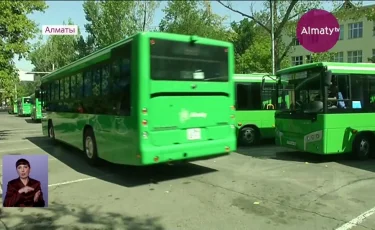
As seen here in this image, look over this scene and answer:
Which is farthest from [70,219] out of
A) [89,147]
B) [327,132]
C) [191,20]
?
[191,20]

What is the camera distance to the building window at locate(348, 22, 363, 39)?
171 feet

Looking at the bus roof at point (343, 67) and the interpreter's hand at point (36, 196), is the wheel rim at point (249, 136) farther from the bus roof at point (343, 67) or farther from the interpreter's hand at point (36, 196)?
the interpreter's hand at point (36, 196)

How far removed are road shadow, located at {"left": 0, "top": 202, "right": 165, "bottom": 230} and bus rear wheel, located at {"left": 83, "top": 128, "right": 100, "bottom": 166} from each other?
3427mm

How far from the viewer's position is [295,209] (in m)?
5.70

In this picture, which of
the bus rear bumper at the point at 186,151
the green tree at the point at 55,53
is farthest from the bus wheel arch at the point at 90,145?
the green tree at the point at 55,53

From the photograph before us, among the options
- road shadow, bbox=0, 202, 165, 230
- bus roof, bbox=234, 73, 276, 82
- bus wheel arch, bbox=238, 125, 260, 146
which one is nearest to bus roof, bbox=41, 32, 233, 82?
road shadow, bbox=0, 202, 165, 230

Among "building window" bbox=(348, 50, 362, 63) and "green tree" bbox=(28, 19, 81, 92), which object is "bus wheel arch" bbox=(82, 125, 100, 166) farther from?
"building window" bbox=(348, 50, 362, 63)

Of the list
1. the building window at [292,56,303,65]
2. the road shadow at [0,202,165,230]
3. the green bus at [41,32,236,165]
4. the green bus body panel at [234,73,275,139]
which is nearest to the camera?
the road shadow at [0,202,165,230]

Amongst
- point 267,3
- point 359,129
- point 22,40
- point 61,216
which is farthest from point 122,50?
point 267,3

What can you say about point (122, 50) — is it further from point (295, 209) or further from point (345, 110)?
point (345, 110)

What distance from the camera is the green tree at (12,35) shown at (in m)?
14.7

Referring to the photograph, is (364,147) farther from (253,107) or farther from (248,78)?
(248,78)

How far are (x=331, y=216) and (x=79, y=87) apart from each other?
7.59 m

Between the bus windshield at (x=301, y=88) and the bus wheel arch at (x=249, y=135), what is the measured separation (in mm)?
2564
